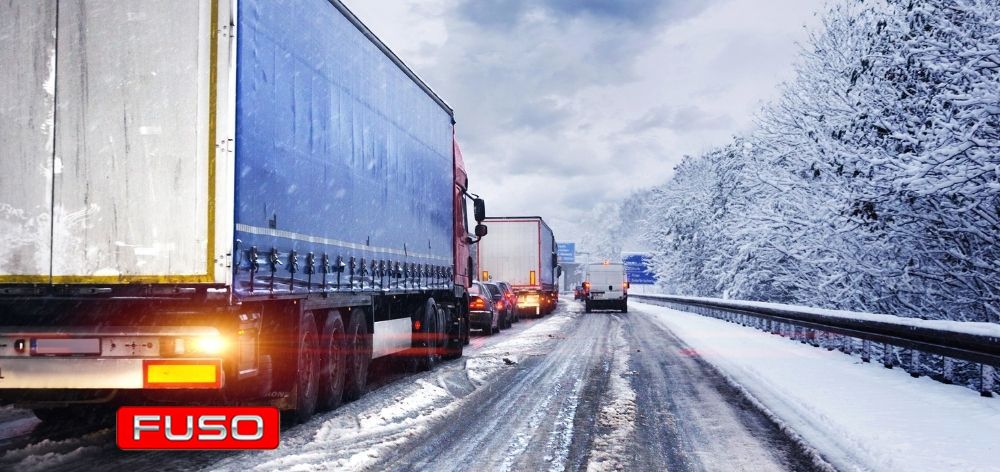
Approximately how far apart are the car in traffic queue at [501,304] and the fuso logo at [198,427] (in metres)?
19.5

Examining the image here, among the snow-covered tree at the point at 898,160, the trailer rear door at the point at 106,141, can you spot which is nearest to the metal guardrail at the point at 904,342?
the snow-covered tree at the point at 898,160

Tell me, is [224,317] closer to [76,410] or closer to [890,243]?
[76,410]

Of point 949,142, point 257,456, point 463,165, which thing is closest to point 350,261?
point 257,456

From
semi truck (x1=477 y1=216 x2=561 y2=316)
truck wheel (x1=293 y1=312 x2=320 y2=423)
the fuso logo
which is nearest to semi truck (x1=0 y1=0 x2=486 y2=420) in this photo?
the fuso logo

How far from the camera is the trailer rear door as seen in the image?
21.0ft

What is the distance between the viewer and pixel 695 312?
42.1 metres

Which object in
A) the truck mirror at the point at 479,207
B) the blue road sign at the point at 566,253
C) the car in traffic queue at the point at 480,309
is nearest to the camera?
the truck mirror at the point at 479,207

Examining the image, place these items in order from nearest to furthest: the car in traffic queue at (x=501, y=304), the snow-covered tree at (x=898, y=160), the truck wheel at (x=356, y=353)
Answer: the truck wheel at (x=356, y=353), the snow-covered tree at (x=898, y=160), the car in traffic queue at (x=501, y=304)

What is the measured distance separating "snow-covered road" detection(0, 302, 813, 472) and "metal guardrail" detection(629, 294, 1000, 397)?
2545 mm

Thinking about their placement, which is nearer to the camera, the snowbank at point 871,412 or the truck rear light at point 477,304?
the snowbank at point 871,412

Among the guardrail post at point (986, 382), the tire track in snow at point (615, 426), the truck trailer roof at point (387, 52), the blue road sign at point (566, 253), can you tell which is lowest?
the tire track in snow at point (615, 426)

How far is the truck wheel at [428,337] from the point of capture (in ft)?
45.1

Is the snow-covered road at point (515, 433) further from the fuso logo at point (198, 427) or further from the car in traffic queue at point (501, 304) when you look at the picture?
the car in traffic queue at point (501, 304)

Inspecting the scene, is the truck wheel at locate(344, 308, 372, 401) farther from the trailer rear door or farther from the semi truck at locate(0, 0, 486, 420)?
the trailer rear door
